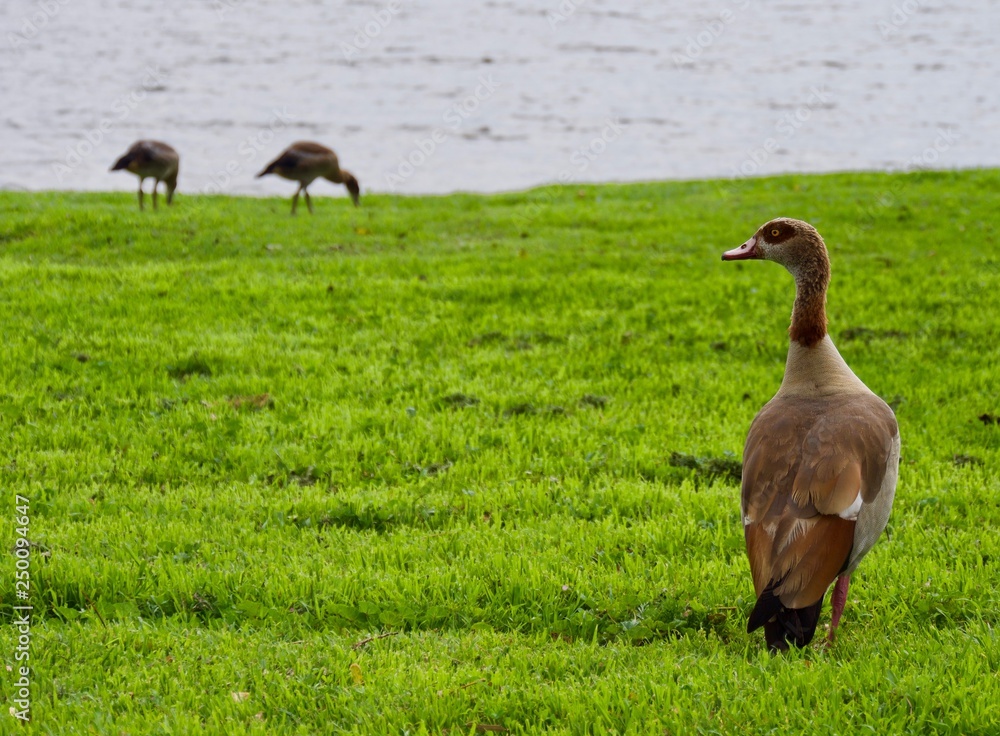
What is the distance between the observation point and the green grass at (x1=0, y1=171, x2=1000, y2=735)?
175 inches

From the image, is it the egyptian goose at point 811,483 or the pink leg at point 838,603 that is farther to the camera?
the pink leg at point 838,603

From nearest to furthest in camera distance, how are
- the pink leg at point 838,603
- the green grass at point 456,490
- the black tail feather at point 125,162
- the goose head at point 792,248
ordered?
the green grass at point 456,490, the pink leg at point 838,603, the goose head at point 792,248, the black tail feather at point 125,162

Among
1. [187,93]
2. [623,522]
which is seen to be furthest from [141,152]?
[187,93]

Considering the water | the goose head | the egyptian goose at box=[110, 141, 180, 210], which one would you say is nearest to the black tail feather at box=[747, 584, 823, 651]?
the goose head

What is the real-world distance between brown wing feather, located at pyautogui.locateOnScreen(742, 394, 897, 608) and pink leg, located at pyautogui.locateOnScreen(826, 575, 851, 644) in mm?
570

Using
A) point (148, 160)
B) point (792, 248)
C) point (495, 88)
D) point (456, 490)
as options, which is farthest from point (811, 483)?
point (495, 88)

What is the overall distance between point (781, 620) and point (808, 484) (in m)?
0.69

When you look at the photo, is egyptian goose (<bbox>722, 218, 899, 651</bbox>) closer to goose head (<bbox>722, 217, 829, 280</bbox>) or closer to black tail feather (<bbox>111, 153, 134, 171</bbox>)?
goose head (<bbox>722, 217, 829, 280</bbox>)

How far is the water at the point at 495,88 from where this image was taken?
118ft

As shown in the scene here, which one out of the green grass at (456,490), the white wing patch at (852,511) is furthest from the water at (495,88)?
the white wing patch at (852,511)

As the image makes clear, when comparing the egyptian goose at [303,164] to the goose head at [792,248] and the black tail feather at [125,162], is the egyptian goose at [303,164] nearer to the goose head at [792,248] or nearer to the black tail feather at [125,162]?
the black tail feather at [125,162]

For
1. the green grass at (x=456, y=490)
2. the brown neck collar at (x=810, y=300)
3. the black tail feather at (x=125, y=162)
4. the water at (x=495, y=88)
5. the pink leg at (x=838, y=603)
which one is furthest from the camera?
the water at (x=495, y=88)

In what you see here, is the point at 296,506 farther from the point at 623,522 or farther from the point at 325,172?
the point at 325,172

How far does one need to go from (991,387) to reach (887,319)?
8.10 ft
